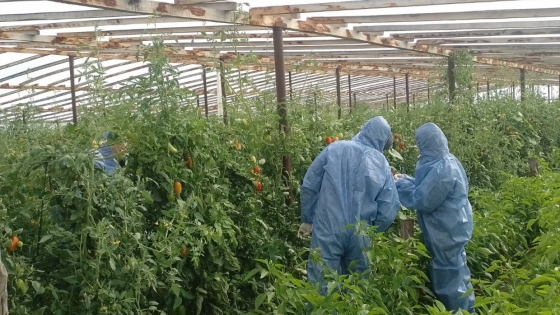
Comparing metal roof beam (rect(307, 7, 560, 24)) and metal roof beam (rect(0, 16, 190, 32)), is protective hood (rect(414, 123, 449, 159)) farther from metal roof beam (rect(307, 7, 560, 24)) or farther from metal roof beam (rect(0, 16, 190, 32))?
metal roof beam (rect(0, 16, 190, 32))

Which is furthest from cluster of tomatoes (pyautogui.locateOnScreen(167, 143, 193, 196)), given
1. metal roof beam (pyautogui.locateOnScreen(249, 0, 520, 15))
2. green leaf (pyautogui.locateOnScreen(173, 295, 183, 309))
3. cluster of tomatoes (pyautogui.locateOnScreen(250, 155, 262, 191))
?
metal roof beam (pyautogui.locateOnScreen(249, 0, 520, 15))

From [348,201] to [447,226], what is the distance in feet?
2.31

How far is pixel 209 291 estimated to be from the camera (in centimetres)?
373

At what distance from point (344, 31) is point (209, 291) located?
142 inches

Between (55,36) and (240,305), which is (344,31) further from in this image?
(240,305)

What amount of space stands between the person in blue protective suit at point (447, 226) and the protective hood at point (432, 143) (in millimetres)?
66

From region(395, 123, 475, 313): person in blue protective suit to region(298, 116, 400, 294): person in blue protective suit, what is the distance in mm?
318

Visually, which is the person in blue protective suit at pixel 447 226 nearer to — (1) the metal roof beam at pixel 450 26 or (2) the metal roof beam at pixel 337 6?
(2) the metal roof beam at pixel 337 6

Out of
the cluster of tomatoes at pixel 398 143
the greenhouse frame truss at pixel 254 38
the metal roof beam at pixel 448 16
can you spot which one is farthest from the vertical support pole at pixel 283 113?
the cluster of tomatoes at pixel 398 143

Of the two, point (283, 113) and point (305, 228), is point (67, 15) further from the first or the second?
point (305, 228)

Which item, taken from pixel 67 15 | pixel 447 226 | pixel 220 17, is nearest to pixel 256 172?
pixel 447 226

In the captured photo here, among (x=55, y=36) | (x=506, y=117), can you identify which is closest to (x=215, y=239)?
(x=55, y=36)

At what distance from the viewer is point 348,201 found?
4035 millimetres

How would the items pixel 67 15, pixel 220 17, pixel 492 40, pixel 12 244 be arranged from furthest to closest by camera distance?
pixel 492 40, pixel 67 15, pixel 220 17, pixel 12 244
